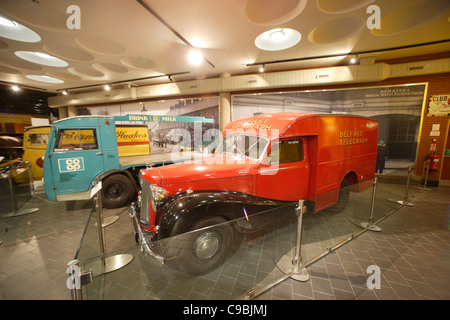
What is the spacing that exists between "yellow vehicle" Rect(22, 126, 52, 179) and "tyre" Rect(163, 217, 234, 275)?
24.4 ft

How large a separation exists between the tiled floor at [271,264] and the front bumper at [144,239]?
10cm

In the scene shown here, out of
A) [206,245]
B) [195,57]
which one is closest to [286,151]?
[206,245]

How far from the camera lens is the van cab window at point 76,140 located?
4247mm

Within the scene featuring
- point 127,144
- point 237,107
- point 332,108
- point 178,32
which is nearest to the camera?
point 178,32

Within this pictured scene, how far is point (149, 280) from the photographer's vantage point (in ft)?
7.00

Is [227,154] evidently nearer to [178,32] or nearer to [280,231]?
[280,231]

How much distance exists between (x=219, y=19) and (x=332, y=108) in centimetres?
597

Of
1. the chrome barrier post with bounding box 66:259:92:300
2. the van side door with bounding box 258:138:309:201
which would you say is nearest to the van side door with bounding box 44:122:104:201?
the chrome barrier post with bounding box 66:259:92:300

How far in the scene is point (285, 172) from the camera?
3.20m

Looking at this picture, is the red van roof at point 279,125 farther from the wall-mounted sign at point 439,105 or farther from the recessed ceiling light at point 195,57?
the wall-mounted sign at point 439,105

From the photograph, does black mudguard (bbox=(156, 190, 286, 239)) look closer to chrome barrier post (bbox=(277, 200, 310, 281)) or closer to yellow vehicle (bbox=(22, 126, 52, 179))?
chrome barrier post (bbox=(277, 200, 310, 281))

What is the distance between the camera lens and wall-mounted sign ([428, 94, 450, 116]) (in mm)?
6273
